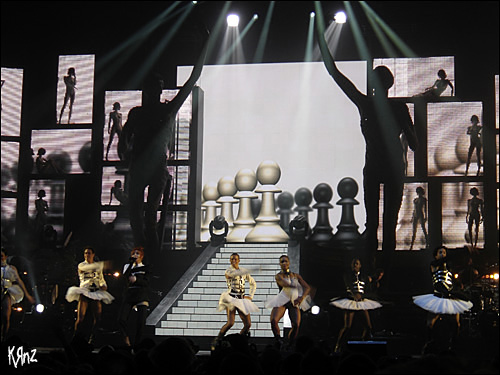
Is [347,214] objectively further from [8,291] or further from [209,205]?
[8,291]

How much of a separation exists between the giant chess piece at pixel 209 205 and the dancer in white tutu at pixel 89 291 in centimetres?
384

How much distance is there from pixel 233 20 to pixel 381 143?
3625 millimetres

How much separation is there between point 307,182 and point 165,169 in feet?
9.10

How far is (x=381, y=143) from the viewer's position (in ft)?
→ 47.5

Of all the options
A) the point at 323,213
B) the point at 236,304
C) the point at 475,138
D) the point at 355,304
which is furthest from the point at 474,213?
the point at 236,304

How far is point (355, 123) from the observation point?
576 inches

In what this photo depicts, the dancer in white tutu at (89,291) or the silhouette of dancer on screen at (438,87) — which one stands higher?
the silhouette of dancer on screen at (438,87)

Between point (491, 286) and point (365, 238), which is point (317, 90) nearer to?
point (365, 238)

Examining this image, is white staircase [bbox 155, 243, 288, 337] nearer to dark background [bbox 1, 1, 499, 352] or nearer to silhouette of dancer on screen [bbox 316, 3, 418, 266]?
dark background [bbox 1, 1, 499, 352]

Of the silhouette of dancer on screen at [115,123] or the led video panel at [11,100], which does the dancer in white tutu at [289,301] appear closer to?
the silhouette of dancer on screen at [115,123]

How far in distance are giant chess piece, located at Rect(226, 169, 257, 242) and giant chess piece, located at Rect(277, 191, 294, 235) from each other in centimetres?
53

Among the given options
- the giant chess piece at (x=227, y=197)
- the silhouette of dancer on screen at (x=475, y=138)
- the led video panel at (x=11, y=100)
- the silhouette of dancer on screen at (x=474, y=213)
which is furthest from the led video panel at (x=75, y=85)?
the silhouette of dancer on screen at (x=474, y=213)

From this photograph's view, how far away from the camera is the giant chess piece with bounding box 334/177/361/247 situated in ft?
47.1

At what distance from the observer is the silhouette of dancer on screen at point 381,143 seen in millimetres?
14445
